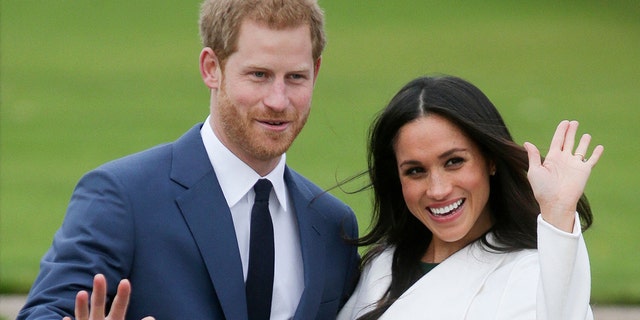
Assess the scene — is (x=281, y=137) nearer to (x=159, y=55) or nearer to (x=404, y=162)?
(x=404, y=162)

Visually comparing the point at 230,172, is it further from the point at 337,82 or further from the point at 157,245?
the point at 337,82

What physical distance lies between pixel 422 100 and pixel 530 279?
26.7 inches

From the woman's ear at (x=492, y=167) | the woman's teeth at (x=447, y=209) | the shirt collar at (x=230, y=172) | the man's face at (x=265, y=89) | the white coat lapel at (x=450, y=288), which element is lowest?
the white coat lapel at (x=450, y=288)

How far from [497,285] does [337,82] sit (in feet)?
39.0

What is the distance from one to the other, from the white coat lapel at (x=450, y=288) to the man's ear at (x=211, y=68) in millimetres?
918

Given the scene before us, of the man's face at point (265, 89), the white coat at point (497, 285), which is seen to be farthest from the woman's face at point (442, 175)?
the man's face at point (265, 89)

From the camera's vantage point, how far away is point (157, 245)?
13.0 ft

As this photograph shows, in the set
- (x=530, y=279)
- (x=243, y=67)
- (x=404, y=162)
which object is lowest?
(x=530, y=279)

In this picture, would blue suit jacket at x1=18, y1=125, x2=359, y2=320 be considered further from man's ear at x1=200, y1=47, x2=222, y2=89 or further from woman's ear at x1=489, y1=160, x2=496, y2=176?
woman's ear at x1=489, y1=160, x2=496, y2=176

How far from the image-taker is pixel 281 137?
407cm

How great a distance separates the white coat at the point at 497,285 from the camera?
3844mm

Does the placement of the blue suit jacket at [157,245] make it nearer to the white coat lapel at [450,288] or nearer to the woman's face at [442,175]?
the white coat lapel at [450,288]

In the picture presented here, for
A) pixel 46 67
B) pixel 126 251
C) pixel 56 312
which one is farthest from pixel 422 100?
pixel 46 67

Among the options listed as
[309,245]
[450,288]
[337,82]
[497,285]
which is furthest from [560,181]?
[337,82]
